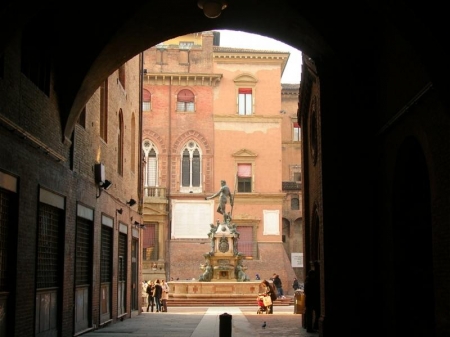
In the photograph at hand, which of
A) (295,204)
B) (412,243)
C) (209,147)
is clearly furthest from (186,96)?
(412,243)

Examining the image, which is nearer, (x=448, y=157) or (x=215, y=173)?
(x=448, y=157)

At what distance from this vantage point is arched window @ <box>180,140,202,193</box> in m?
50.5

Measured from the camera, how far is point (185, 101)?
169 ft

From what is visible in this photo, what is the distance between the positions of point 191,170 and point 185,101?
15.5ft

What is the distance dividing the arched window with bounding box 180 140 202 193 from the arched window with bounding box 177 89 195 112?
2264 mm

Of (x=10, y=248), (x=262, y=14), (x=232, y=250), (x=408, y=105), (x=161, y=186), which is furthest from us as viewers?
(x=161, y=186)

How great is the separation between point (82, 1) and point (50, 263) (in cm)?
527

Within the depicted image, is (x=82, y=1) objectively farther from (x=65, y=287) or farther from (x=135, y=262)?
(x=135, y=262)

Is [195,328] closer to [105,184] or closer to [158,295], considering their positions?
[105,184]

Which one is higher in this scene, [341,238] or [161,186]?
[161,186]

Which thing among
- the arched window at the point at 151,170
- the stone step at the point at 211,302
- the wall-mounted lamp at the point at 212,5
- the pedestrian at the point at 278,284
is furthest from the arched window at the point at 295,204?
the wall-mounted lamp at the point at 212,5

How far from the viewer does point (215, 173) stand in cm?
5078

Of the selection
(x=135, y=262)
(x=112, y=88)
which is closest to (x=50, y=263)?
(x=112, y=88)

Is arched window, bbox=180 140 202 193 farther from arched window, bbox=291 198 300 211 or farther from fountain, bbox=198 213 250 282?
fountain, bbox=198 213 250 282
